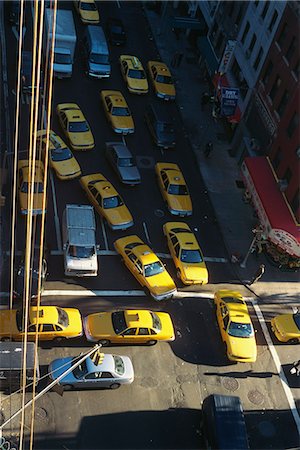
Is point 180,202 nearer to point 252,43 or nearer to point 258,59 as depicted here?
point 258,59

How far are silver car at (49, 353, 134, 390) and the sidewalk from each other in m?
9.85

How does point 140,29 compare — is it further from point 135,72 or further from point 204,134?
point 204,134

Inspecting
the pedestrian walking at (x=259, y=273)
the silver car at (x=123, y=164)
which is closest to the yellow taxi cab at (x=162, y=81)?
the silver car at (x=123, y=164)

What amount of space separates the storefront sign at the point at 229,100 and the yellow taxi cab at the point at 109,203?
10.8 m

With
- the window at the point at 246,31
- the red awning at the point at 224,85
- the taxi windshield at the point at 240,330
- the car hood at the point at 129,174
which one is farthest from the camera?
the window at the point at 246,31

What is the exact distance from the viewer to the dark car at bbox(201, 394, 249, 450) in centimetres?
2408

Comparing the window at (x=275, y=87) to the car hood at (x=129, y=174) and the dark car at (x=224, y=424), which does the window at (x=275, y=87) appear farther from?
the dark car at (x=224, y=424)

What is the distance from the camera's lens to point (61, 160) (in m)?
35.6

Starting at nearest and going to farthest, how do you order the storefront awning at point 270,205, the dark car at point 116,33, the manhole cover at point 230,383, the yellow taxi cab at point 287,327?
the manhole cover at point 230,383
the yellow taxi cab at point 287,327
the storefront awning at point 270,205
the dark car at point 116,33

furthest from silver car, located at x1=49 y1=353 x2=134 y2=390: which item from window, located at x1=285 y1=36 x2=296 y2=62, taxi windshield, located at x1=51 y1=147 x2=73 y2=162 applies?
window, located at x1=285 y1=36 x2=296 y2=62

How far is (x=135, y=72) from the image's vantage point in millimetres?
44688

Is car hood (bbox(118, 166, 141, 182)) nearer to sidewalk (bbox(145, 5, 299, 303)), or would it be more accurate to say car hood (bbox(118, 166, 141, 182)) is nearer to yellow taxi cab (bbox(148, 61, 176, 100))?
sidewalk (bbox(145, 5, 299, 303))

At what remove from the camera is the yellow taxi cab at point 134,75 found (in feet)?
145

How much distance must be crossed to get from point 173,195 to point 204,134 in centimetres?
875
